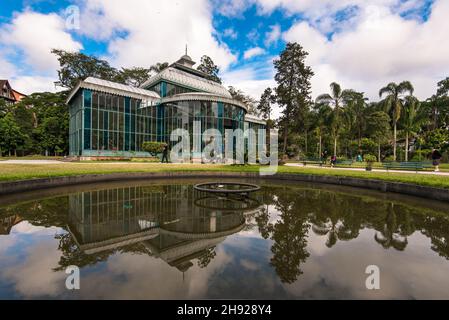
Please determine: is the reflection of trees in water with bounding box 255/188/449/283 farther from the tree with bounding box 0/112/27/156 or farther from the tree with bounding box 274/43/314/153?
the tree with bounding box 0/112/27/156

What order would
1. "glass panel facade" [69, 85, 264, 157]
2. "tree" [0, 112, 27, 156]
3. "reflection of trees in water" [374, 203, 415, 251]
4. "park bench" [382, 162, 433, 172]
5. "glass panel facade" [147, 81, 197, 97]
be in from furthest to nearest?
1. "tree" [0, 112, 27, 156]
2. "glass panel facade" [147, 81, 197, 97]
3. "glass panel facade" [69, 85, 264, 157]
4. "park bench" [382, 162, 433, 172]
5. "reflection of trees in water" [374, 203, 415, 251]

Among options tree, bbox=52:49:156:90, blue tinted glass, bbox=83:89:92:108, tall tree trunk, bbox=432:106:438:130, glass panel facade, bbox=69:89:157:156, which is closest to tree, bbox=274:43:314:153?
glass panel facade, bbox=69:89:157:156

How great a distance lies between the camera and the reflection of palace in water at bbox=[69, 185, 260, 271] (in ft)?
15.1

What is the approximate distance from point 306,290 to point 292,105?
3085 cm

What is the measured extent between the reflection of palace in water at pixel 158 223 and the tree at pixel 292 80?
24.8 meters

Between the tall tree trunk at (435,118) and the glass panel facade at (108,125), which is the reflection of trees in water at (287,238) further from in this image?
the tall tree trunk at (435,118)

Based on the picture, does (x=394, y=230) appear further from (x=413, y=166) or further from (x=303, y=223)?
(x=413, y=166)

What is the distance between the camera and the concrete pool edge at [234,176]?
9.38 m

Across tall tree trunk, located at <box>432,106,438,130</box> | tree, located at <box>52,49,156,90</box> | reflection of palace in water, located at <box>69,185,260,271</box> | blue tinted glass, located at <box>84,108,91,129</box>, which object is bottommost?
reflection of palace in water, located at <box>69,185,260,271</box>

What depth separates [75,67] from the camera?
4362 centimetres

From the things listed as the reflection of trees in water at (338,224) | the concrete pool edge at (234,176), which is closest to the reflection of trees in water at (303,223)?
the reflection of trees in water at (338,224)

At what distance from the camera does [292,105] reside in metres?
30.9

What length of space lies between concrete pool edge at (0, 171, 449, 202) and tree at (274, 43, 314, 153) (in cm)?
1617

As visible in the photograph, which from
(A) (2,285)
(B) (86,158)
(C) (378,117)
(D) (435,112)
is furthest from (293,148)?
(A) (2,285)
